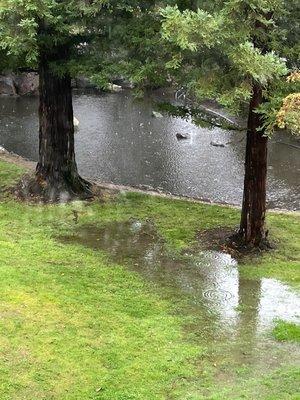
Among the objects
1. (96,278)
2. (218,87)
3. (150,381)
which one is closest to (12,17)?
(218,87)

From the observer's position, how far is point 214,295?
8.77 metres

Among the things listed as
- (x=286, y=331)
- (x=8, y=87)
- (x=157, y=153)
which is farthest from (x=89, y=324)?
(x=8, y=87)

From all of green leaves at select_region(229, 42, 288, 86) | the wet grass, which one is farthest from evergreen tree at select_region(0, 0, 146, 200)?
the wet grass

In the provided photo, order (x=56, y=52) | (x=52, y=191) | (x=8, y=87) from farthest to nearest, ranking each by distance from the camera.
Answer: (x=8, y=87) < (x=52, y=191) < (x=56, y=52)

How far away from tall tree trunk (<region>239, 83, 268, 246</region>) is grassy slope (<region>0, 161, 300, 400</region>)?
1.80 ft

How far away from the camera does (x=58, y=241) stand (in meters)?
10.5

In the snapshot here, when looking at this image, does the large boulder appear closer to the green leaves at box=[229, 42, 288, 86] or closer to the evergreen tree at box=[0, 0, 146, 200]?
the evergreen tree at box=[0, 0, 146, 200]

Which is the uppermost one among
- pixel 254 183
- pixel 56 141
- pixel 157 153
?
pixel 157 153

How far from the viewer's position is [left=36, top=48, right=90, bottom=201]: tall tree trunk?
39.6ft

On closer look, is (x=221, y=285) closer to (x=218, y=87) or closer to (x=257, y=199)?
(x=257, y=199)

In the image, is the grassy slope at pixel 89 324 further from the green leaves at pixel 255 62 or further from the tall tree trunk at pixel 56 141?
the green leaves at pixel 255 62

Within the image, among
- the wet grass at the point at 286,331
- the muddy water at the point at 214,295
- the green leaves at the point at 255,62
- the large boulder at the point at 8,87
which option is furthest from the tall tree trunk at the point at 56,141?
the large boulder at the point at 8,87

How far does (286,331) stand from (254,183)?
122 inches

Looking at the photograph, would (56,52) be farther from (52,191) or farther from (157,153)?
(157,153)
